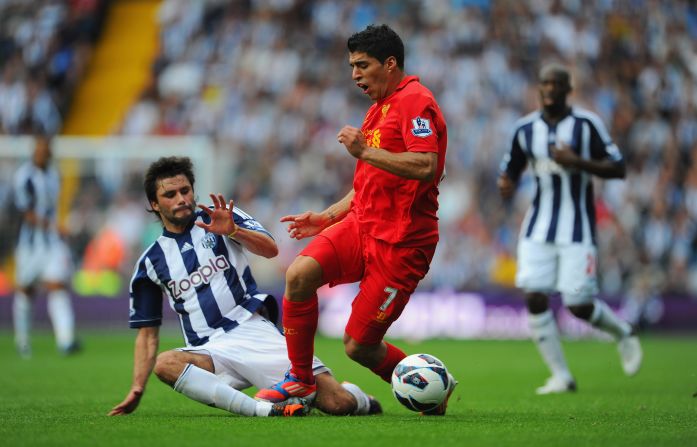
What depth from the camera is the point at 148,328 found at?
7.16 metres

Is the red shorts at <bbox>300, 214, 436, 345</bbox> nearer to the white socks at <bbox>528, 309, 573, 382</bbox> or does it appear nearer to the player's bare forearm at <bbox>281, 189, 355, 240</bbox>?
the player's bare forearm at <bbox>281, 189, 355, 240</bbox>

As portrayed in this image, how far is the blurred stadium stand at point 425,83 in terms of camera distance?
18.8 meters

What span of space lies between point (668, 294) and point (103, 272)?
31.7 ft

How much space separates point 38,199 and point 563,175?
7.03m

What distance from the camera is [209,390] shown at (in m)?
6.71

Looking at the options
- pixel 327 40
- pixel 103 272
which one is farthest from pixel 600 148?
pixel 327 40

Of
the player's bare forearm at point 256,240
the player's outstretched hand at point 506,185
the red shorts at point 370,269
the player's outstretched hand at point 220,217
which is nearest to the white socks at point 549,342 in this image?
the player's outstretched hand at point 506,185

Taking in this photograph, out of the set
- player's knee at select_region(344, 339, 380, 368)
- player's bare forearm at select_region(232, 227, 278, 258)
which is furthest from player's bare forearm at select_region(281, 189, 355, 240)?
player's knee at select_region(344, 339, 380, 368)

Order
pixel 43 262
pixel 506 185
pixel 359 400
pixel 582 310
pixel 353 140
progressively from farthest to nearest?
pixel 43 262 → pixel 506 185 → pixel 582 310 → pixel 359 400 → pixel 353 140

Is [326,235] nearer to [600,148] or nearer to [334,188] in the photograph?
[600,148]

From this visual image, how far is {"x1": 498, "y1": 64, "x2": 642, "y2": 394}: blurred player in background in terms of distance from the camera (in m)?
9.42

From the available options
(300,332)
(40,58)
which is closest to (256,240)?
(300,332)

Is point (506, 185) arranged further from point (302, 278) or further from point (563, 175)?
point (302, 278)

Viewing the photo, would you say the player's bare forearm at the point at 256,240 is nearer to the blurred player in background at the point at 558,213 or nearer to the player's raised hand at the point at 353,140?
the player's raised hand at the point at 353,140
